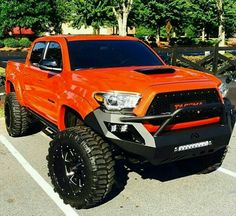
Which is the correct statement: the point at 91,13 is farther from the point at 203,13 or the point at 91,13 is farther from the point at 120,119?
the point at 120,119

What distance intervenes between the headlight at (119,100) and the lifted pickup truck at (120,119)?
0.4 inches

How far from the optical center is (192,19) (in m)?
50.7

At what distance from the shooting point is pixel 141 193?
4969mm

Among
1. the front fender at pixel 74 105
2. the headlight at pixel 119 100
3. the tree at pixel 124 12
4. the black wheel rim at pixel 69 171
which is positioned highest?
the headlight at pixel 119 100

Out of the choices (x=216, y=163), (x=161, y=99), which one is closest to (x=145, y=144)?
(x=161, y=99)

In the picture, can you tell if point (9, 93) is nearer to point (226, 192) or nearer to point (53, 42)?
point (53, 42)

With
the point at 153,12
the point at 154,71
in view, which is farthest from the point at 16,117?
the point at 153,12

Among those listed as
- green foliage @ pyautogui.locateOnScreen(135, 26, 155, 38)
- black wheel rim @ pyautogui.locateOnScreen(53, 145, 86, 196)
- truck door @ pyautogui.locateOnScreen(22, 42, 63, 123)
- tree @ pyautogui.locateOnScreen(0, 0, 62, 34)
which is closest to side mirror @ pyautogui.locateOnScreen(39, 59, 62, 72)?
truck door @ pyautogui.locateOnScreen(22, 42, 63, 123)

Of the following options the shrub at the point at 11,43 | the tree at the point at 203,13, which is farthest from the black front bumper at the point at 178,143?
the tree at the point at 203,13

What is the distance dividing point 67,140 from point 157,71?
4.21 ft

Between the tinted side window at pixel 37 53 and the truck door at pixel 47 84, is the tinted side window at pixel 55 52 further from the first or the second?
the tinted side window at pixel 37 53

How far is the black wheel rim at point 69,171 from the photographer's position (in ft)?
14.6

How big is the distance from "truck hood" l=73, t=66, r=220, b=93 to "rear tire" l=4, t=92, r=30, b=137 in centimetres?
245

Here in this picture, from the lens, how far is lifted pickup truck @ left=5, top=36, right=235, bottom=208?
4164 millimetres
